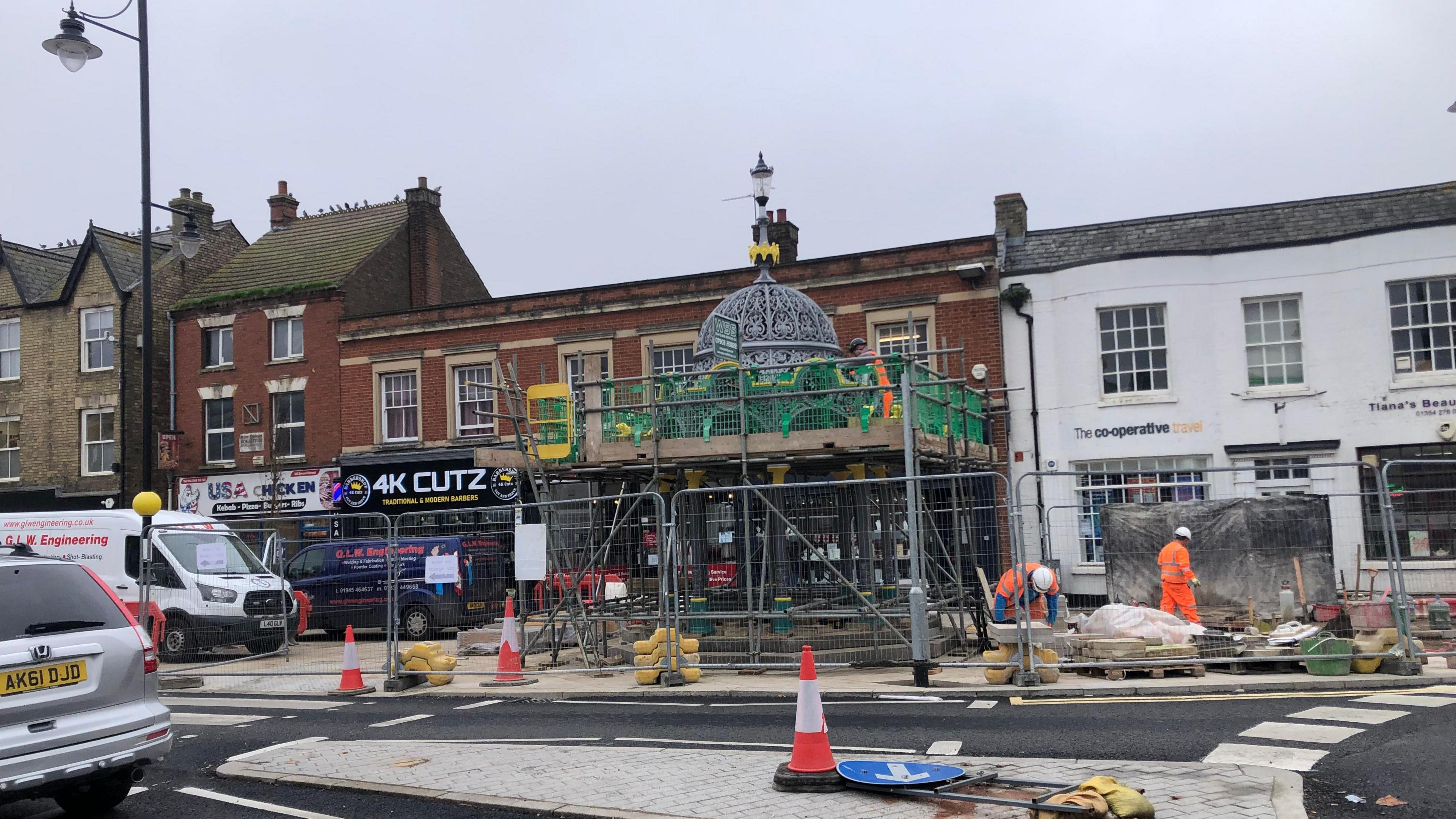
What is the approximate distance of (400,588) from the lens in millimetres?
18484

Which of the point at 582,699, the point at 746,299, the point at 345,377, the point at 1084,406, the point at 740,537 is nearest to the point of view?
the point at 582,699

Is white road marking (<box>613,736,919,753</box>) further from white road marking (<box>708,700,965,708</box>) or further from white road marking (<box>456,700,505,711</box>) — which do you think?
white road marking (<box>456,700,505,711</box>)

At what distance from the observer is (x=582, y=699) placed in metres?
12.1

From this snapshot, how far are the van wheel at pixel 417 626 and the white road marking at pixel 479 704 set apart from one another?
6.68 metres

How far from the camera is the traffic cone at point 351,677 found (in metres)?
13.0

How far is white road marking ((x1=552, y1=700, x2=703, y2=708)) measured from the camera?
11.1 metres

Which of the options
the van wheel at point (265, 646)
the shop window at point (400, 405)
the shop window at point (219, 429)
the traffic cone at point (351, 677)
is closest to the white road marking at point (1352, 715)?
the traffic cone at point (351, 677)

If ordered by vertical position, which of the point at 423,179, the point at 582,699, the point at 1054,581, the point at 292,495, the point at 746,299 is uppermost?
the point at 423,179

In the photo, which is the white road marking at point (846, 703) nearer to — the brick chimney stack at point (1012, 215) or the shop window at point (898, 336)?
the shop window at point (898, 336)

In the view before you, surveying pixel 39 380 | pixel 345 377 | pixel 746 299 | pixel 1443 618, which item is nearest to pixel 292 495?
pixel 345 377

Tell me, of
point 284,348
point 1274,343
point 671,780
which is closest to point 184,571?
point 671,780

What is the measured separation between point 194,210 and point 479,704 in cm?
2721

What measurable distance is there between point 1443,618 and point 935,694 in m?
6.75

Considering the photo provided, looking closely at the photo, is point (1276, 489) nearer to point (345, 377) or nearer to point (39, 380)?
point (345, 377)
